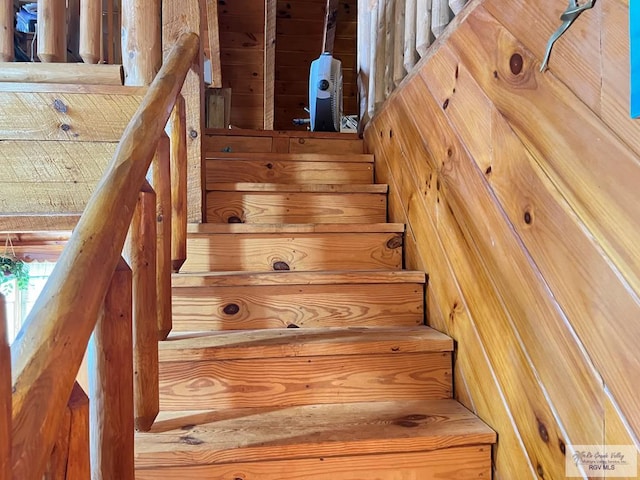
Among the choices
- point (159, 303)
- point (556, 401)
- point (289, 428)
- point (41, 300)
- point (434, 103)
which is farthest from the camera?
point (434, 103)

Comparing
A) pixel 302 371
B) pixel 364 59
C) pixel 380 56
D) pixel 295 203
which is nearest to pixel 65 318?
pixel 302 371

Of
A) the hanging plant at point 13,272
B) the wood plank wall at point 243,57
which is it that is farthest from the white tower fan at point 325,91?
the hanging plant at point 13,272

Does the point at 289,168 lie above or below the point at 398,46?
below

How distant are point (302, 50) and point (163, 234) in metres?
4.60

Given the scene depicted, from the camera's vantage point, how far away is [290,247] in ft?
5.38

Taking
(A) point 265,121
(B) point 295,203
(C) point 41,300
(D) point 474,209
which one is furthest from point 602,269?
(A) point 265,121

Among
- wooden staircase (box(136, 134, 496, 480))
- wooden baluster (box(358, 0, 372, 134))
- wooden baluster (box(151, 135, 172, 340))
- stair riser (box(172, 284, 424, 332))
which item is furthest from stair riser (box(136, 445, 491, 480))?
wooden baluster (box(358, 0, 372, 134))

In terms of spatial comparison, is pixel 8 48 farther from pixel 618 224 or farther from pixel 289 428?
pixel 618 224

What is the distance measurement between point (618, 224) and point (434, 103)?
83 centimetres

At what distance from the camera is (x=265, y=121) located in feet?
16.5

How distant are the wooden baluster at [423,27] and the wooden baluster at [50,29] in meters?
1.27

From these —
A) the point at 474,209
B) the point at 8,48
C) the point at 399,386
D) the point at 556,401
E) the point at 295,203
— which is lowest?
the point at 399,386

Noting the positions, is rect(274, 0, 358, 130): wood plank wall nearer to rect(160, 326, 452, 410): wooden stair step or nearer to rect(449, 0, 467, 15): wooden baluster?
rect(449, 0, 467, 15): wooden baluster

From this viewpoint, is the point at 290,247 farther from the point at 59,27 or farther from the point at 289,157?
the point at 59,27
